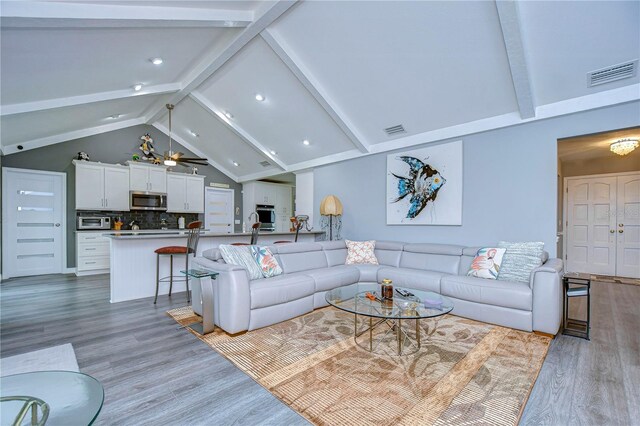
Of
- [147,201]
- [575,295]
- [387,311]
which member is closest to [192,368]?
[387,311]

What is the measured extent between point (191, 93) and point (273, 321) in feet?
14.9

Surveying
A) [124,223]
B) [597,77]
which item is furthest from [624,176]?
[124,223]

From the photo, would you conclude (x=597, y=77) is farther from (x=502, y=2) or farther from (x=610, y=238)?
(x=610, y=238)

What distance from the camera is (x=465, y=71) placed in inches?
133

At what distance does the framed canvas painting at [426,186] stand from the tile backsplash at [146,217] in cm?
569

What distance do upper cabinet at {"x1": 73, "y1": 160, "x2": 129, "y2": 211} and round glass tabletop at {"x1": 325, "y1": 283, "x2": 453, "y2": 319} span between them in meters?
5.97

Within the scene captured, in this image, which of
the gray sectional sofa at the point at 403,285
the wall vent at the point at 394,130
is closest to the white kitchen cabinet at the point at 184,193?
the gray sectional sofa at the point at 403,285

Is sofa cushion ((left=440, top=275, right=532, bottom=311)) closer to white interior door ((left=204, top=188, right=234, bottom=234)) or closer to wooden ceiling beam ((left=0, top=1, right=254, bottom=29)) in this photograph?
wooden ceiling beam ((left=0, top=1, right=254, bottom=29))

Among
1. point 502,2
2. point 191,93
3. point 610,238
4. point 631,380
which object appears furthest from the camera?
point 610,238

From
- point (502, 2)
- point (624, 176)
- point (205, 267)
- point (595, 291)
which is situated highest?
point (502, 2)

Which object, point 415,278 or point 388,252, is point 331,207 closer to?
point 388,252

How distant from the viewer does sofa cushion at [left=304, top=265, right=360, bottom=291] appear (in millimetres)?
3574

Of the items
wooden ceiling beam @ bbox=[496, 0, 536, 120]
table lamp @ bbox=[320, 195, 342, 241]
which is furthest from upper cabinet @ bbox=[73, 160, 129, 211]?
wooden ceiling beam @ bbox=[496, 0, 536, 120]

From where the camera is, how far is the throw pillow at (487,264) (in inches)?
131
